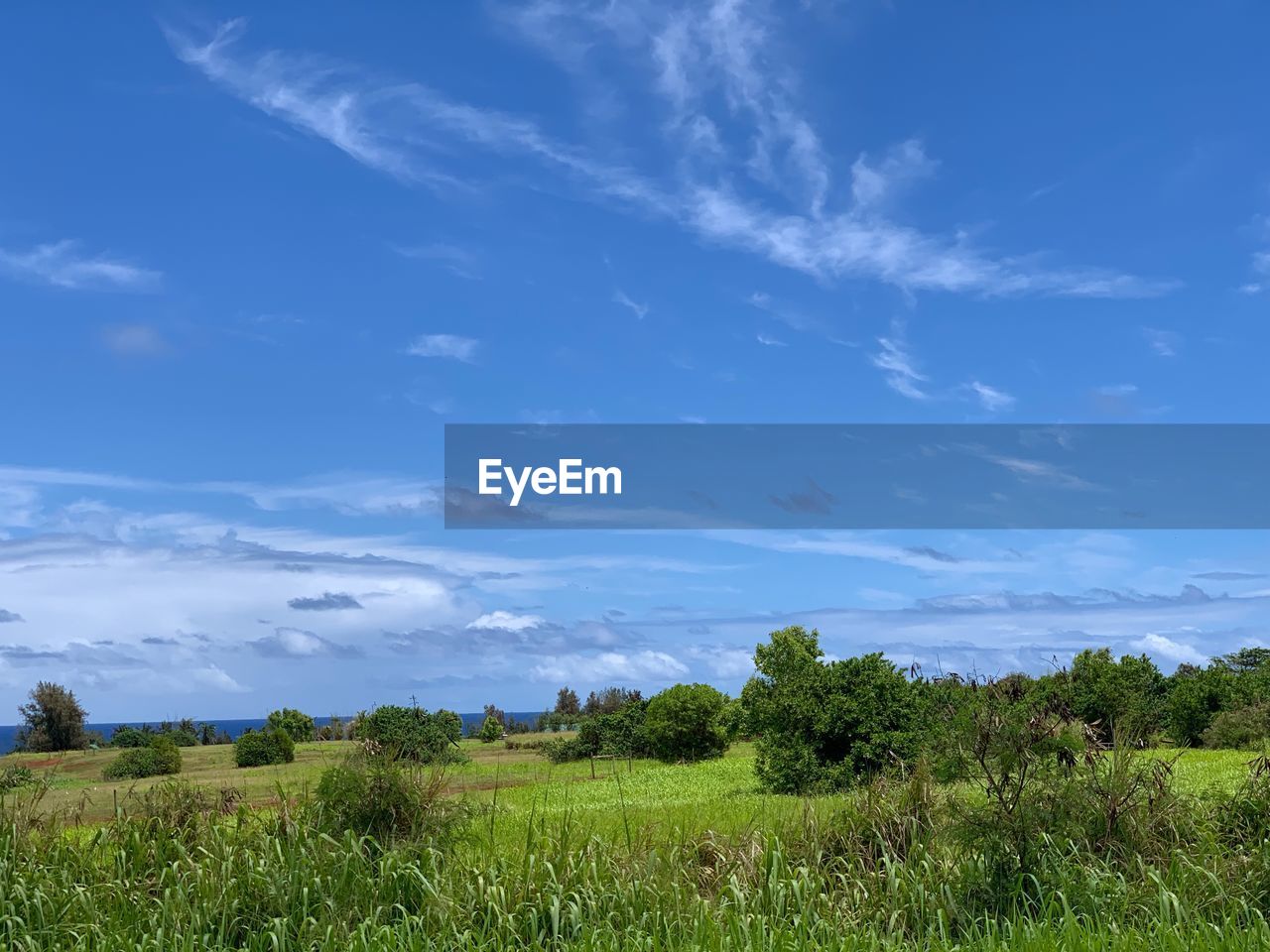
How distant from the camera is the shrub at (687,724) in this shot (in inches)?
971

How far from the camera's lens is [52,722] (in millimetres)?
Result: 28984

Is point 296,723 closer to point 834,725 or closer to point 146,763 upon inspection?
point 146,763

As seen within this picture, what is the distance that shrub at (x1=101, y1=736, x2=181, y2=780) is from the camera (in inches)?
773

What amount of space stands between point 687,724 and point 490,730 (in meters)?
11.6

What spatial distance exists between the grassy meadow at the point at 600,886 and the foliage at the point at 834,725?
6.89m

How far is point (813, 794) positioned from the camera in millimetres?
15156

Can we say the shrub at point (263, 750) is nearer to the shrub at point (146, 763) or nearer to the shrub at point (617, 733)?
the shrub at point (146, 763)

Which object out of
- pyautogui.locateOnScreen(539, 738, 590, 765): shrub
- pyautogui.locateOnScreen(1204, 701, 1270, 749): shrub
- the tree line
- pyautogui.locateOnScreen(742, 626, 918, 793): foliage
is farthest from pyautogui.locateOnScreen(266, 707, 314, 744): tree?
pyautogui.locateOnScreen(1204, 701, 1270, 749): shrub

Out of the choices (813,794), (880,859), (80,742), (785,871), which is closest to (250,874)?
(785,871)

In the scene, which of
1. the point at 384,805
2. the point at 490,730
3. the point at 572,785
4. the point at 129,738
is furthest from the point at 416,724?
the point at 490,730

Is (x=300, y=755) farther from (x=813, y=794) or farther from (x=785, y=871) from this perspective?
(x=785, y=871)

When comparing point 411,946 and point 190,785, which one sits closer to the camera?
point 411,946

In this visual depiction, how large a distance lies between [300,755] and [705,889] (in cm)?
1781

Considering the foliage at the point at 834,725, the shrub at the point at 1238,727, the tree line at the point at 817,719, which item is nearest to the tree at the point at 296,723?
the tree line at the point at 817,719
